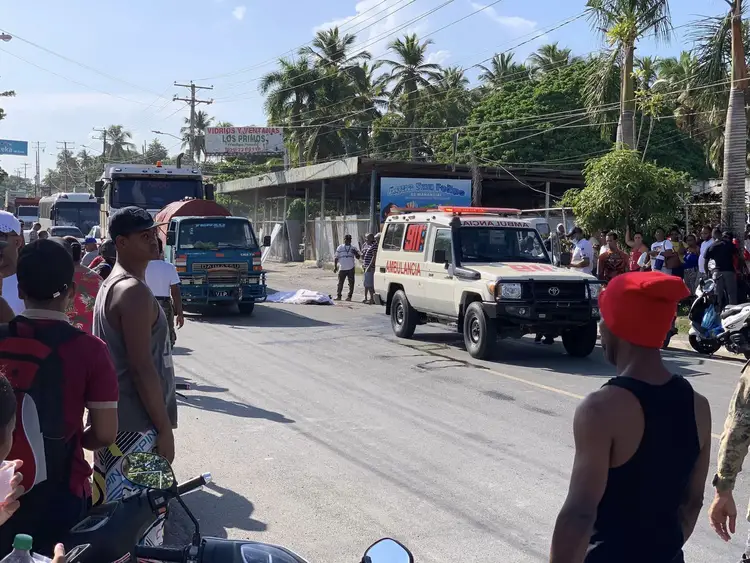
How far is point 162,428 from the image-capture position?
397 cm

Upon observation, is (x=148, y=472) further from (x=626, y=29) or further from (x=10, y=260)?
(x=626, y=29)

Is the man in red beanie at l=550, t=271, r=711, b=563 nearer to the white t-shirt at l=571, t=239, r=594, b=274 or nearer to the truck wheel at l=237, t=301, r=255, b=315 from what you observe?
the white t-shirt at l=571, t=239, r=594, b=274

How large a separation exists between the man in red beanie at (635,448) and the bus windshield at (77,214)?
33.4 meters

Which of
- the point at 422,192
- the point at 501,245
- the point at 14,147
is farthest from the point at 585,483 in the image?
the point at 14,147

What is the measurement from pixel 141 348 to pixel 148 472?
1284 millimetres

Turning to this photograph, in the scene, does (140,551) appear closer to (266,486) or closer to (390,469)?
(266,486)

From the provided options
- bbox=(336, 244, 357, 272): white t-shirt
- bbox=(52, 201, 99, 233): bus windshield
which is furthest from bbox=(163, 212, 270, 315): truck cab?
bbox=(52, 201, 99, 233): bus windshield

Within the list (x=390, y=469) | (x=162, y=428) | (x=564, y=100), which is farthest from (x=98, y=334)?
(x=564, y=100)

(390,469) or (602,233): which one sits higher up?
(602,233)

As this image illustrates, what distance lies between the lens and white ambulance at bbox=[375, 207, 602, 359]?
12000mm

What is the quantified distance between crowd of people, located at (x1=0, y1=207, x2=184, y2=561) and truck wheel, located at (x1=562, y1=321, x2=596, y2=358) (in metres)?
9.27

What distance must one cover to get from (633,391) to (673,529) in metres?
0.45

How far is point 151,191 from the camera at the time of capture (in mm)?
22156

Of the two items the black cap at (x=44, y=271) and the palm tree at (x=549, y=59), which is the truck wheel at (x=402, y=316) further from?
the palm tree at (x=549, y=59)
